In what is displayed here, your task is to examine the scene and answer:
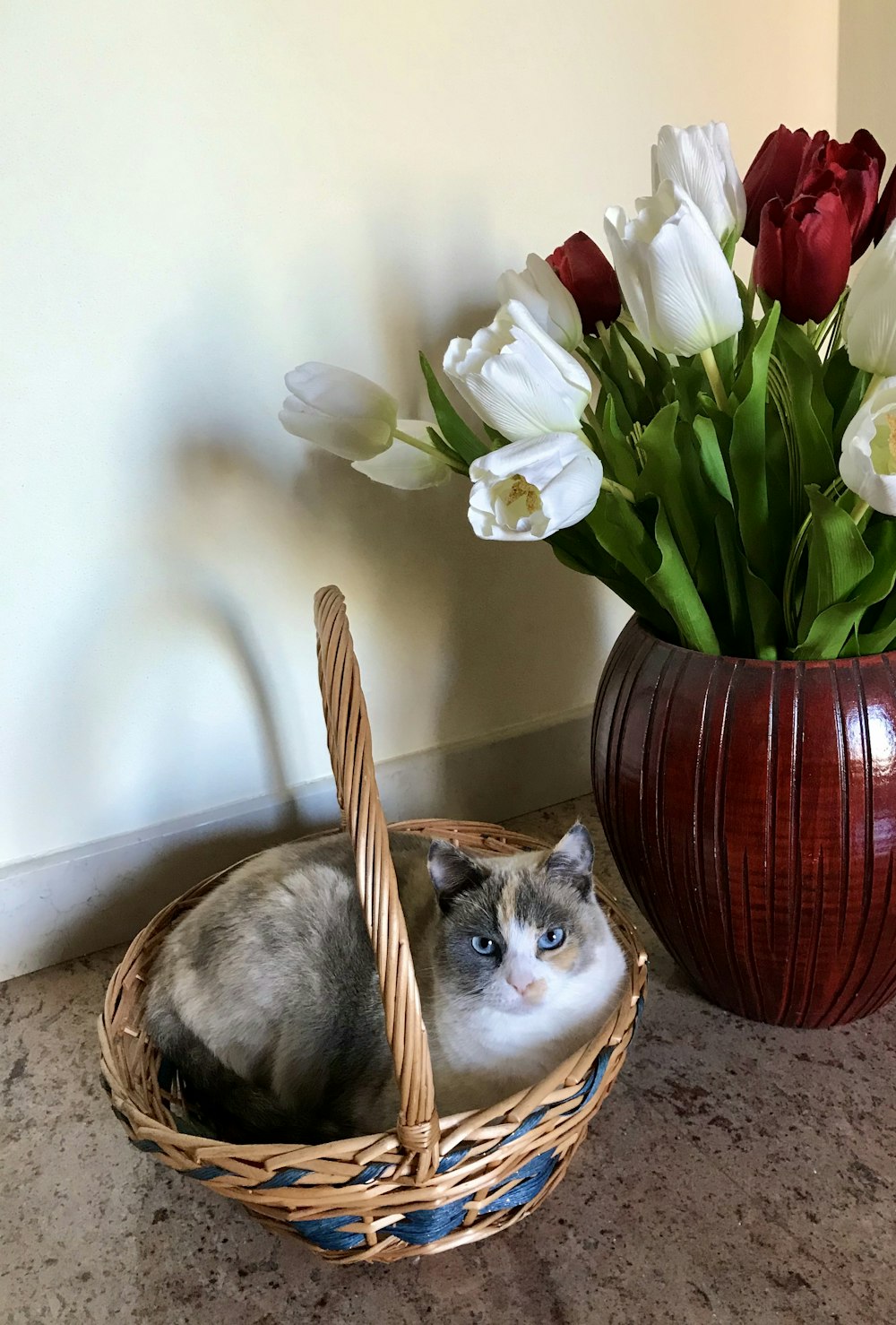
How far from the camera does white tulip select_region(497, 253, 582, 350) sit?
742mm

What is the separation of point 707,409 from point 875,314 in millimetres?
146

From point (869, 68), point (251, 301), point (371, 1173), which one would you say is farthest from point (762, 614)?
point (869, 68)

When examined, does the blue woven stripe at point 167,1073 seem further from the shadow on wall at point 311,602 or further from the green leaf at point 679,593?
the green leaf at point 679,593

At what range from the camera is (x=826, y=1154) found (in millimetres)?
730

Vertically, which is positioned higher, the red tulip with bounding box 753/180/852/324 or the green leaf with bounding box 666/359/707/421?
the red tulip with bounding box 753/180/852/324

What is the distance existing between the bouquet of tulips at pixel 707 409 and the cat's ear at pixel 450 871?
26cm

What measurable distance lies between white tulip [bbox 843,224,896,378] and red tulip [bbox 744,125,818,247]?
0.13m

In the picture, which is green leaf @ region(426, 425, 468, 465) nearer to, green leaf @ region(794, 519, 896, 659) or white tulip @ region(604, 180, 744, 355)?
white tulip @ region(604, 180, 744, 355)

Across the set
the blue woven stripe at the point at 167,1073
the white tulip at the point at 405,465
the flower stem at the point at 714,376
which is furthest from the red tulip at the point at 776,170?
the blue woven stripe at the point at 167,1073

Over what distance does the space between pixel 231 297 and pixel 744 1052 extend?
2.93 feet

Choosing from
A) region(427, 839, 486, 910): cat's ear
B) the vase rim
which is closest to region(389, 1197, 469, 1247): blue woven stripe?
region(427, 839, 486, 910): cat's ear

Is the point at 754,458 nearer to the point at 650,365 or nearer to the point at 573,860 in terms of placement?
the point at 650,365

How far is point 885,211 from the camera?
0.69 m

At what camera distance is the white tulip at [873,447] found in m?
0.56
